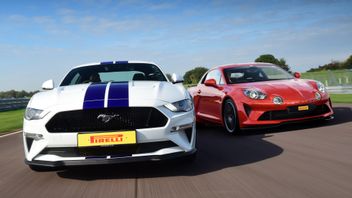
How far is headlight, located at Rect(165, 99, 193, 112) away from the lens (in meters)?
4.66

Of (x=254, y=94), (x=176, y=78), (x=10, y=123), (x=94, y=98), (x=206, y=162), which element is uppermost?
(x=176, y=78)

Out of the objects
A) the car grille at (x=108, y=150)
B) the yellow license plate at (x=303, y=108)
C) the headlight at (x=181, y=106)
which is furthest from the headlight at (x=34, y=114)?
the yellow license plate at (x=303, y=108)

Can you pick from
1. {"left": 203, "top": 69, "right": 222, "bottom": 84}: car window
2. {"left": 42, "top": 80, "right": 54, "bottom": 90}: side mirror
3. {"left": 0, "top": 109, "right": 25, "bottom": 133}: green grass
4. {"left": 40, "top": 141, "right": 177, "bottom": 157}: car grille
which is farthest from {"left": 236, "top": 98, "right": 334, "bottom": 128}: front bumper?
{"left": 0, "top": 109, "right": 25, "bottom": 133}: green grass

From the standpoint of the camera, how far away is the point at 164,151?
4461mm

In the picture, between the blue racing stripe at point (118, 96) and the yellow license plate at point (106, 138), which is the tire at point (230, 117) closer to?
the blue racing stripe at point (118, 96)

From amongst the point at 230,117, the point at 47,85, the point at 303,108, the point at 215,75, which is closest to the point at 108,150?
the point at 47,85

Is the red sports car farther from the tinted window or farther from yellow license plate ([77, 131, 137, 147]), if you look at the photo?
yellow license plate ([77, 131, 137, 147])

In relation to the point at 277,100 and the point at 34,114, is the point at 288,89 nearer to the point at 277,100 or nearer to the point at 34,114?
the point at 277,100

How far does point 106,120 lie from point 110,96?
350 millimetres

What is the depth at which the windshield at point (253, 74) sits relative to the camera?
338 inches

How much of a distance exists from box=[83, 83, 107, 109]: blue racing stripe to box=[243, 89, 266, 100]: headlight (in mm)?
3090

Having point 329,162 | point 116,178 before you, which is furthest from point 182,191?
point 329,162

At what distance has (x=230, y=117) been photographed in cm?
798

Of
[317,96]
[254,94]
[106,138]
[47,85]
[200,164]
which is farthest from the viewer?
[317,96]
